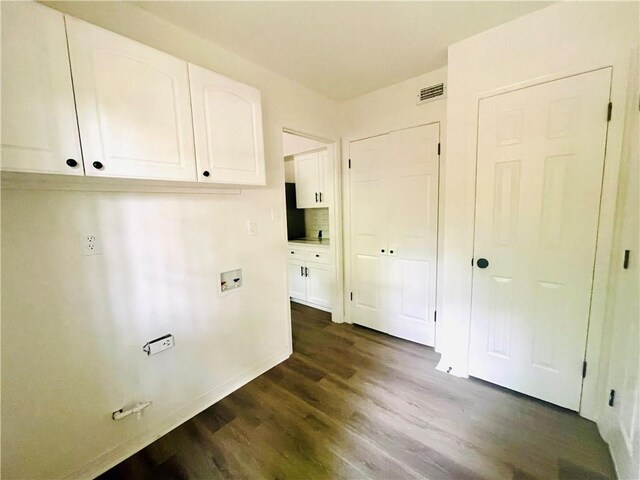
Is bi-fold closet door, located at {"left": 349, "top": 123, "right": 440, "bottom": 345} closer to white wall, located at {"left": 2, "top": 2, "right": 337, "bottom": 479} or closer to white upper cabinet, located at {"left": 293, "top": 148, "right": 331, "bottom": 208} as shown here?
white upper cabinet, located at {"left": 293, "top": 148, "right": 331, "bottom": 208}

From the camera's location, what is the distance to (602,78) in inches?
56.5

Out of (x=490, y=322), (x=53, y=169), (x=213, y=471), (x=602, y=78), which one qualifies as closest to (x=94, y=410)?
(x=213, y=471)

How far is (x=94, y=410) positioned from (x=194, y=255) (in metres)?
0.95

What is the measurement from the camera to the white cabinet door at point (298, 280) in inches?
143

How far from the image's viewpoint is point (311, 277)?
3.53 metres

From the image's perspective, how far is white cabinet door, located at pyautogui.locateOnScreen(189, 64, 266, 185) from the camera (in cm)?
151

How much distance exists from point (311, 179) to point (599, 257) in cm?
290

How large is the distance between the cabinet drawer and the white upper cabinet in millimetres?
658

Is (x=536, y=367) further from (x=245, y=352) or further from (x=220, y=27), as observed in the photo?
(x=220, y=27)

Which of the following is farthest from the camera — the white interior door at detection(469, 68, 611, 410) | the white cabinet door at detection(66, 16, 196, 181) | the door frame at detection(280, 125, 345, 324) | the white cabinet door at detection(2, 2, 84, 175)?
the door frame at detection(280, 125, 345, 324)

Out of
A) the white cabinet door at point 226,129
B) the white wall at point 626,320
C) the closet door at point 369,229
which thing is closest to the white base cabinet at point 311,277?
the closet door at point 369,229

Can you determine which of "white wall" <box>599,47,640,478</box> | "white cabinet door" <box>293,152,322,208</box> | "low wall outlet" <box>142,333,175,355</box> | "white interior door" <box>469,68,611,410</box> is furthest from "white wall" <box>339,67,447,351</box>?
"low wall outlet" <box>142,333,175,355</box>

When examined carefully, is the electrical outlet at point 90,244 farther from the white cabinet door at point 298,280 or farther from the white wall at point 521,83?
the white cabinet door at point 298,280

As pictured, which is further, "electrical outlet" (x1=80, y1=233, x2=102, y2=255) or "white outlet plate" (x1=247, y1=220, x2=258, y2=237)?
"white outlet plate" (x1=247, y1=220, x2=258, y2=237)
